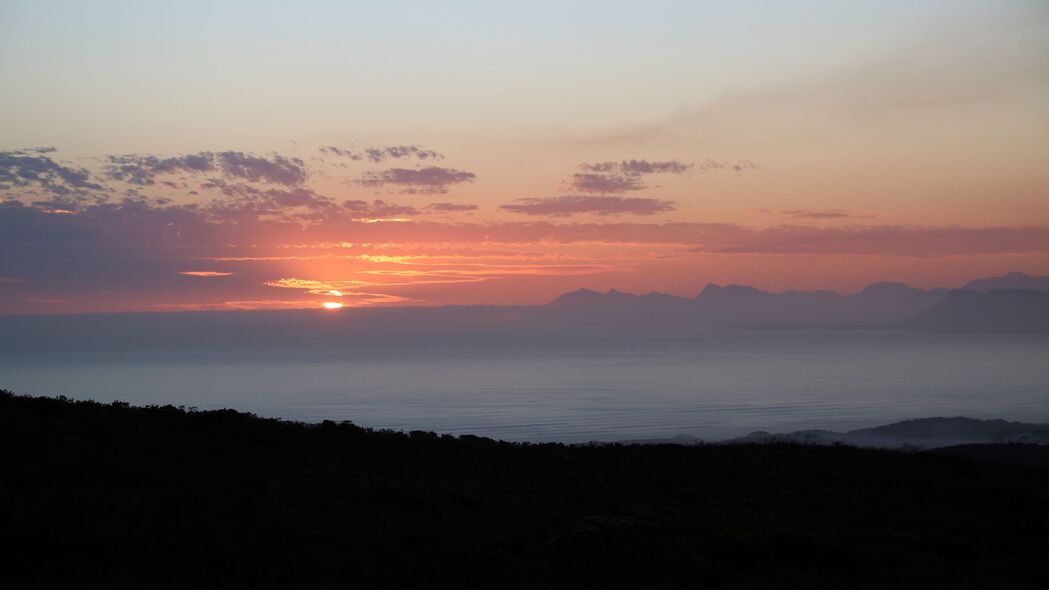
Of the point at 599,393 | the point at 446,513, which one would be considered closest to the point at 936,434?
the point at 446,513

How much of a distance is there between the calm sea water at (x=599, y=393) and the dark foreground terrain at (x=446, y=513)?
4305cm

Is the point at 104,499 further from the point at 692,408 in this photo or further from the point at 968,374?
the point at 968,374

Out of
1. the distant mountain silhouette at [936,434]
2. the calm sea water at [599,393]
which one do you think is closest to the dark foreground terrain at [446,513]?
the distant mountain silhouette at [936,434]

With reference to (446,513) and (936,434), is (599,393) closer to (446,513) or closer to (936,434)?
(936,434)

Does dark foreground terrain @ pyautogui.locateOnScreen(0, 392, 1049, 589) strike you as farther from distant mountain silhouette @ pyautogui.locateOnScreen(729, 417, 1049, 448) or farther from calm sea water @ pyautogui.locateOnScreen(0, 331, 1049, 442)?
calm sea water @ pyautogui.locateOnScreen(0, 331, 1049, 442)

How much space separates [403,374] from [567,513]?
14745 centimetres

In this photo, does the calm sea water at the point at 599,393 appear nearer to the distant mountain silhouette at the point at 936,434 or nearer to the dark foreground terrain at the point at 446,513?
the distant mountain silhouette at the point at 936,434

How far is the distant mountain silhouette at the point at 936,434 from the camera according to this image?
5234 cm

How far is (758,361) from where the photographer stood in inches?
7771

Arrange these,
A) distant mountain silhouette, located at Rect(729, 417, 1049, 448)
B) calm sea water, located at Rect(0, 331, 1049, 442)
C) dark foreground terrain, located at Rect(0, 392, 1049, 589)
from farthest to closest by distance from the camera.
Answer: calm sea water, located at Rect(0, 331, 1049, 442), distant mountain silhouette, located at Rect(729, 417, 1049, 448), dark foreground terrain, located at Rect(0, 392, 1049, 589)

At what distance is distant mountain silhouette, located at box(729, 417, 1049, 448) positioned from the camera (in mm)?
52344

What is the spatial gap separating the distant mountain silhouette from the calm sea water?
38.7ft

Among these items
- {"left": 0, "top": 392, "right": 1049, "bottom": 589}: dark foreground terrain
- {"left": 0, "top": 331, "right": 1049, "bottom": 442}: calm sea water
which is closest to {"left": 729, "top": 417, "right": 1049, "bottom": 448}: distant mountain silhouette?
{"left": 0, "top": 331, "right": 1049, "bottom": 442}: calm sea water

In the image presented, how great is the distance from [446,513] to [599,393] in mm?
99749
